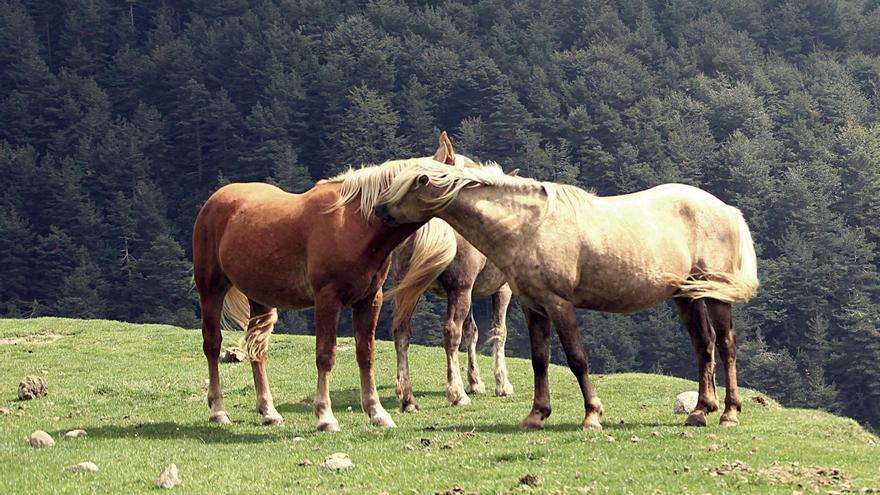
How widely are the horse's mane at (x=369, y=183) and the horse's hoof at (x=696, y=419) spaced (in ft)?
13.3

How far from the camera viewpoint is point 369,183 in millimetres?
13695

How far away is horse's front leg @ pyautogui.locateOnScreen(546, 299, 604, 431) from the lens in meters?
13.1

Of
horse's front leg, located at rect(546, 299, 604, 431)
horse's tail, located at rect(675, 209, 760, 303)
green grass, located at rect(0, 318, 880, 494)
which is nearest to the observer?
green grass, located at rect(0, 318, 880, 494)

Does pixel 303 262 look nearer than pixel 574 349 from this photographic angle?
No

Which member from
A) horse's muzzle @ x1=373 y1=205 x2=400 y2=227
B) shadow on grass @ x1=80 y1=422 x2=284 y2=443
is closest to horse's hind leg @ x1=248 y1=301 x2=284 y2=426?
shadow on grass @ x1=80 y1=422 x2=284 y2=443

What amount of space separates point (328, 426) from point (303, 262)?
193 centimetres

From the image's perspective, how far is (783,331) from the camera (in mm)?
99812

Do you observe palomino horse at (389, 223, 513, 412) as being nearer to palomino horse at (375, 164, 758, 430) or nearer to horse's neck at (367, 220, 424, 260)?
horse's neck at (367, 220, 424, 260)

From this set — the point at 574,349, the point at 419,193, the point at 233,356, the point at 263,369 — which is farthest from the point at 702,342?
the point at 233,356

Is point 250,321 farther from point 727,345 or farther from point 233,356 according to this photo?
point 233,356

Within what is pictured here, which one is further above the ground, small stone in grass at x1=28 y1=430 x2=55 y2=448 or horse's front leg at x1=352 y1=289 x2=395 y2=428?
horse's front leg at x1=352 y1=289 x2=395 y2=428

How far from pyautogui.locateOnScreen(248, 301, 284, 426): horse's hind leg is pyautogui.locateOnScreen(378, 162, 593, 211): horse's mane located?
2894 millimetres

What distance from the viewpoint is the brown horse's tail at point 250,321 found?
14.9m

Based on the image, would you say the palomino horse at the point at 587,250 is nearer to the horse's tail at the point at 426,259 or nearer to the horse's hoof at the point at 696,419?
the horse's hoof at the point at 696,419
